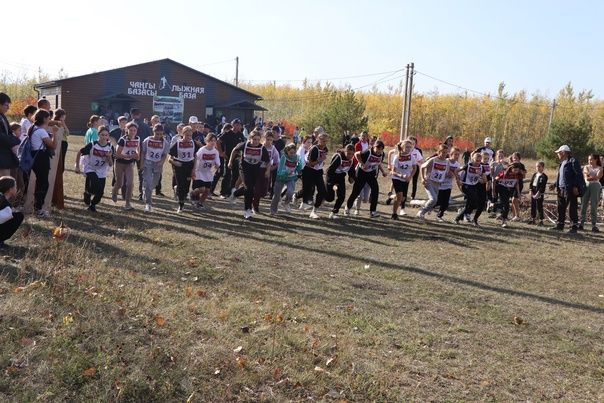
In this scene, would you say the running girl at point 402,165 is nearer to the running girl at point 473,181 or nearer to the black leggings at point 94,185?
the running girl at point 473,181

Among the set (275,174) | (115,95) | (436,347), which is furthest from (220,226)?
(115,95)

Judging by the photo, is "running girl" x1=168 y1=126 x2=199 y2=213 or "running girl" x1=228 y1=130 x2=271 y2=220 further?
"running girl" x1=168 y1=126 x2=199 y2=213

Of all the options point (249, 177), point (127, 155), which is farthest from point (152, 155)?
point (249, 177)

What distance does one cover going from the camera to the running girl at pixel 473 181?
1377 cm

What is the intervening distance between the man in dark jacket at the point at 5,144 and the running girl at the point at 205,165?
168 inches

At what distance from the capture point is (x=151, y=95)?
47.5m

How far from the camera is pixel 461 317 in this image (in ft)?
22.6

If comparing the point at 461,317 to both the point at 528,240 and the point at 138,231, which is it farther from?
the point at 528,240

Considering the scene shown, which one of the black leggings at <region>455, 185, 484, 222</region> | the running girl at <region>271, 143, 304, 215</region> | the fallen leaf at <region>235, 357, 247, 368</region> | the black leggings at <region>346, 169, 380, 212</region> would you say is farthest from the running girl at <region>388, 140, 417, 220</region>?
the fallen leaf at <region>235, 357, 247, 368</region>

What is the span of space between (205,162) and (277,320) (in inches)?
271

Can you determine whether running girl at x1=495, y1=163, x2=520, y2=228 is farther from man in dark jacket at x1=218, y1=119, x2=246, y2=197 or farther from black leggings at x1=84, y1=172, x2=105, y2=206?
black leggings at x1=84, y1=172, x2=105, y2=206

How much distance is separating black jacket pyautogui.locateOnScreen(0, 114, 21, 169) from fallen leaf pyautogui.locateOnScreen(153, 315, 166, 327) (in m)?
4.24

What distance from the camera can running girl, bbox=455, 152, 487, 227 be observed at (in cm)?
1377

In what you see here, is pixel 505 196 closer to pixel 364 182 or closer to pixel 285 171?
pixel 364 182
